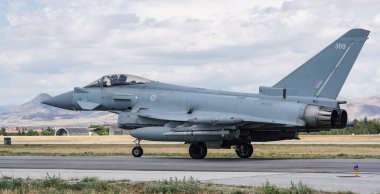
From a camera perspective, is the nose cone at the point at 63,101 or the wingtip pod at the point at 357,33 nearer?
the wingtip pod at the point at 357,33

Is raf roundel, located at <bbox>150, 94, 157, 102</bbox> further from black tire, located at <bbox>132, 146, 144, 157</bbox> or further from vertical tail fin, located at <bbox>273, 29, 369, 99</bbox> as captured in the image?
vertical tail fin, located at <bbox>273, 29, 369, 99</bbox>

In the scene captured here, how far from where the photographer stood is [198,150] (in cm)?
3092

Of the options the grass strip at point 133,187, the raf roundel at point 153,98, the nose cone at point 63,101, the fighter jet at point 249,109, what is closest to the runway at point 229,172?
the grass strip at point 133,187

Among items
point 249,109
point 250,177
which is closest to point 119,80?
point 249,109

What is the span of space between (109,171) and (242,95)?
32.0ft

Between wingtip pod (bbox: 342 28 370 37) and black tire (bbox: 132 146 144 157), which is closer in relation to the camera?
wingtip pod (bbox: 342 28 370 37)

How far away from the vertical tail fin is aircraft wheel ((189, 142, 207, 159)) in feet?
14.8

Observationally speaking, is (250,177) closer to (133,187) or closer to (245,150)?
(133,187)

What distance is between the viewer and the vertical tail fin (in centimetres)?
2919

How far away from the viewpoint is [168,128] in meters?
30.2

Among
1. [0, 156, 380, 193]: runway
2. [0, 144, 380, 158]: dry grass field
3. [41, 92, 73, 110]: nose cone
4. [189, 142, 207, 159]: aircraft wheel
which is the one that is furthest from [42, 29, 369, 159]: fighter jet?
[0, 144, 380, 158]: dry grass field

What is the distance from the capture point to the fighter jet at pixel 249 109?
93.6 feet

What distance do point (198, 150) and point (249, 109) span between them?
125 inches

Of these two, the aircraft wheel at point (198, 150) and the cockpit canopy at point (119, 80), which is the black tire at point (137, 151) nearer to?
the aircraft wheel at point (198, 150)
